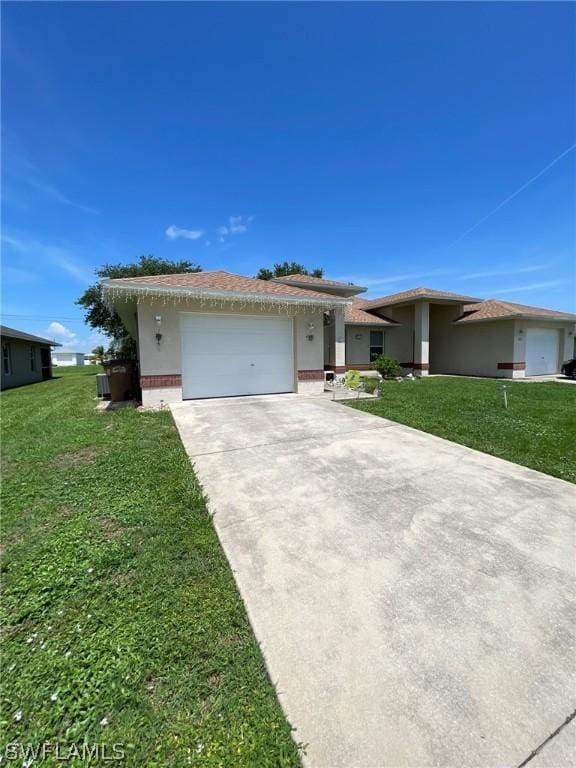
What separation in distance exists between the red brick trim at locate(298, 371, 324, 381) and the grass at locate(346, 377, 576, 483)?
202 cm

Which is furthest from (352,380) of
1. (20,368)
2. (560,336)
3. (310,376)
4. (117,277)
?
(117,277)

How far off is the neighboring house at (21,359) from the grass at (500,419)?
19200 mm

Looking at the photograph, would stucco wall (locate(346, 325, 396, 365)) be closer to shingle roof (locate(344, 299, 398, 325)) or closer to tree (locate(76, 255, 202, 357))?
shingle roof (locate(344, 299, 398, 325))

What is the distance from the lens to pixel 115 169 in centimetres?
1093

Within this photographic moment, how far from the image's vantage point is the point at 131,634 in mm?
1893

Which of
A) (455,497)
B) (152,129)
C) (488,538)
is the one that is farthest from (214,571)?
(152,129)

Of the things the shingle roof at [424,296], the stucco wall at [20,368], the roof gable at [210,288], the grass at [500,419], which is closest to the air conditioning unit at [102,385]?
the roof gable at [210,288]

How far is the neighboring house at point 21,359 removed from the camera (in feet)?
58.0

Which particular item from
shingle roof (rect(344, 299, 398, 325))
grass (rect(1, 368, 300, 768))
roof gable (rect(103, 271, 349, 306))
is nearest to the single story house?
shingle roof (rect(344, 299, 398, 325))

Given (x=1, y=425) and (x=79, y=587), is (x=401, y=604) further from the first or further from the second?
(x=1, y=425)

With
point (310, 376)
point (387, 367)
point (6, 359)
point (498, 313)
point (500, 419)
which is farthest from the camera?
point (6, 359)

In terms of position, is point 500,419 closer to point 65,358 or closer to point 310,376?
point 310,376

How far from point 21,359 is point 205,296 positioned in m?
18.1

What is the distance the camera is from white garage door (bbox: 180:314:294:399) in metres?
9.52
